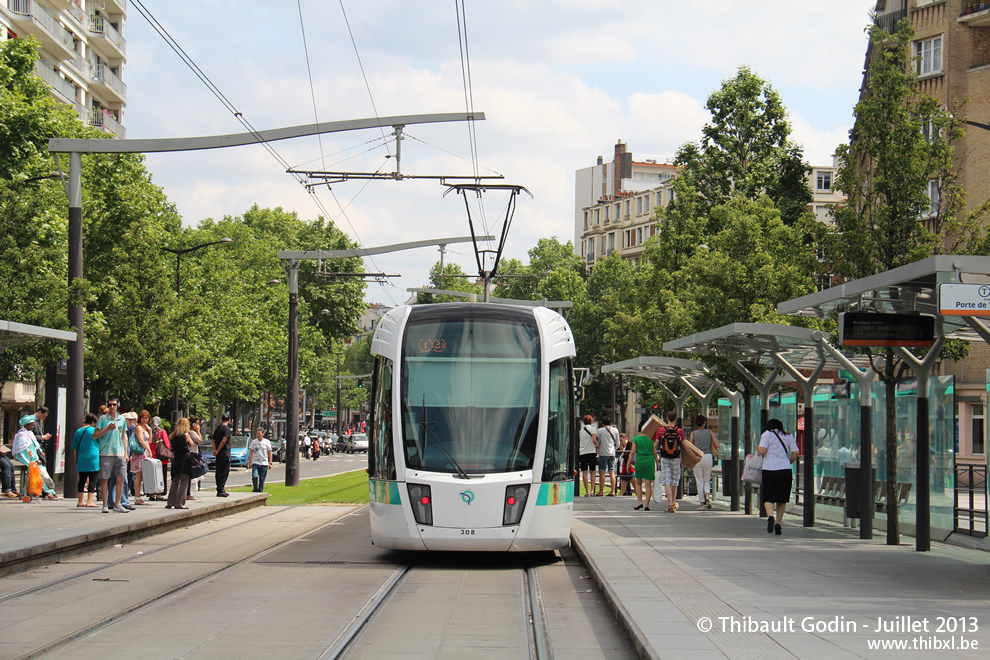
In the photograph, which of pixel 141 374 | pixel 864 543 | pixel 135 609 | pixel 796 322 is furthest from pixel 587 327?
pixel 135 609

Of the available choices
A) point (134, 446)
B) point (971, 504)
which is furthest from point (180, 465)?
point (971, 504)

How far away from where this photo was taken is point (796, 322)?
Answer: 25844mm

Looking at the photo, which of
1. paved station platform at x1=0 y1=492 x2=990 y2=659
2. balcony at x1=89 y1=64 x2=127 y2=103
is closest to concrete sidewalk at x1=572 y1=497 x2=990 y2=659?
paved station platform at x1=0 y1=492 x2=990 y2=659

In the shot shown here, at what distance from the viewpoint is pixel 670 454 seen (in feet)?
71.1

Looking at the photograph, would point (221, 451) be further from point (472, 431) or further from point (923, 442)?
point (923, 442)

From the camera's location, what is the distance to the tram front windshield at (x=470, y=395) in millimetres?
13844

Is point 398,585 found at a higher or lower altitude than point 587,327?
lower

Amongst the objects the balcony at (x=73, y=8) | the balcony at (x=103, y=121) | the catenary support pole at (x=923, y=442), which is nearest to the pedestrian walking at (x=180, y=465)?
the catenary support pole at (x=923, y=442)

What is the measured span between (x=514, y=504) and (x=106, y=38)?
183ft

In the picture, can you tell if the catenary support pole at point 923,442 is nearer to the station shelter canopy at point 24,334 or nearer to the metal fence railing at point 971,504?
the metal fence railing at point 971,504

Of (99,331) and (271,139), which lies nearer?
(271,139)

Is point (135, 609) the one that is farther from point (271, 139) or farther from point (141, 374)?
point (141, 374)

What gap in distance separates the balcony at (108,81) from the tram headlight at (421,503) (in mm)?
54152

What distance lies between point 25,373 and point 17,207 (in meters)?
5.21
